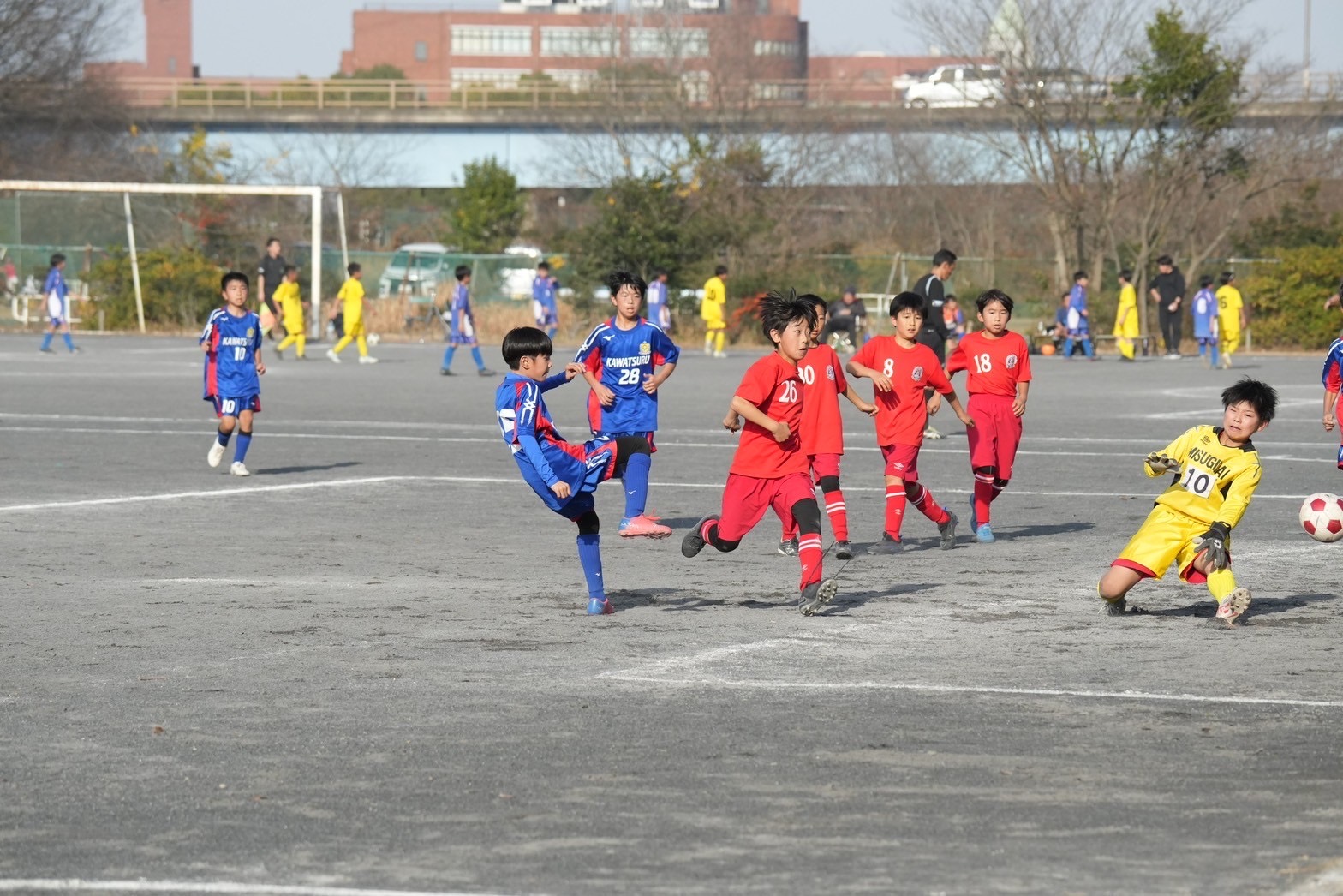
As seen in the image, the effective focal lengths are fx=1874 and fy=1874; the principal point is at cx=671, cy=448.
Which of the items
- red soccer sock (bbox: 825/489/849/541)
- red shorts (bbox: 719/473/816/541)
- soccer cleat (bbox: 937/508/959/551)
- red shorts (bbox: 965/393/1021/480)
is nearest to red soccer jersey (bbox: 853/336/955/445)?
red shorts (bbox: 965/393/1021/480)

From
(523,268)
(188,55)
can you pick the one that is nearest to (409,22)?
(188,55)

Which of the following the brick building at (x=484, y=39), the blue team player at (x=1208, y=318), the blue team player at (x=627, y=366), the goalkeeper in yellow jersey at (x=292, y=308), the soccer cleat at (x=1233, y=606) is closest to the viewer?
the soccer cleat at (x=1233, y=606)

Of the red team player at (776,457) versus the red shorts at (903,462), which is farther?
the red shorts at (903,462)

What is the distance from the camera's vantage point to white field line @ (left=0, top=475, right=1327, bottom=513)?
1428cm

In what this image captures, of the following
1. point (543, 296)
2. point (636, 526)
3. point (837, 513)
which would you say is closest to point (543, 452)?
point (837, 513)

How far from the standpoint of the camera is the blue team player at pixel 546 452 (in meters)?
9.23

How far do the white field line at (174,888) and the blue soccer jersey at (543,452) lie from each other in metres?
4.30

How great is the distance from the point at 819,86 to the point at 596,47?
1970 centimetres

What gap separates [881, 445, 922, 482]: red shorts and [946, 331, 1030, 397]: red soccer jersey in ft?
2.57

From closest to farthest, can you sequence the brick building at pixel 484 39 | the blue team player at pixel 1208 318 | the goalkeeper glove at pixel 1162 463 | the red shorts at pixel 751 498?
1. the goalkeeper glove at pixel 1162 463
2. the red shorts at pixel 751 498
3. the blue team player at pixel 1208 318
4. the brick building at pixel 484 39

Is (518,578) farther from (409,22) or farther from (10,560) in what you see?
(409,22)

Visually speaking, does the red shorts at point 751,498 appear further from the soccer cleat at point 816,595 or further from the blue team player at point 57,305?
the blue team player at point 57,305

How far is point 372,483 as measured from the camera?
15.9 metres

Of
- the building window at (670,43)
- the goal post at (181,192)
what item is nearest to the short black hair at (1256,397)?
the goal post at (181,192)
